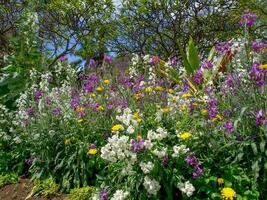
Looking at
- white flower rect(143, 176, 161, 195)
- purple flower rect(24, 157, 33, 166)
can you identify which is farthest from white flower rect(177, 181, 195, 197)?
purple flower rect(24, 157, 33, 166)

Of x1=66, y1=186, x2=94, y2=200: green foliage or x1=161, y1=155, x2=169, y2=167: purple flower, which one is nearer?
x1=161, y1=155, x2=169, y2=167: purple flower

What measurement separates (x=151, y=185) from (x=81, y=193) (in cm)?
101

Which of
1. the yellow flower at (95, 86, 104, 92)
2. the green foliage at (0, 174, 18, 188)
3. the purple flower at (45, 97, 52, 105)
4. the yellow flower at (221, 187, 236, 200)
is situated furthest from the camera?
the purple flower at (45, 97, 52, 105)

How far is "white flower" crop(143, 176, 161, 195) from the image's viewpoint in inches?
123

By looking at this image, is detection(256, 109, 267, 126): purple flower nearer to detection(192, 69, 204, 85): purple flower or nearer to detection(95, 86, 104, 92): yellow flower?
detection(192, 69, 204, 85): purple flower

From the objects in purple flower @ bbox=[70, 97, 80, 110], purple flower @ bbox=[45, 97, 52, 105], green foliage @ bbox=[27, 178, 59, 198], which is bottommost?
green foliage @ bbox=[27, 178, 59, 198]

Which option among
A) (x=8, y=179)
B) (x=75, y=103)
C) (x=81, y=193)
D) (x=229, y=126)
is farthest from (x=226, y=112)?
(x=8, y=179)

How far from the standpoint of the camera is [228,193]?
2979 mm

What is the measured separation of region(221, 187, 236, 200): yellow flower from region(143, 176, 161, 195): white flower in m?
0.46

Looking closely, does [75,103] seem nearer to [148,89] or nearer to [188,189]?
[148,89]

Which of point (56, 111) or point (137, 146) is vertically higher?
point (56, 111)

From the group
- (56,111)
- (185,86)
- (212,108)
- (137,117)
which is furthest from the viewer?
(56,111)

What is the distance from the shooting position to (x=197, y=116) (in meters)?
3.77

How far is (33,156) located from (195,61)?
4.01 metres
